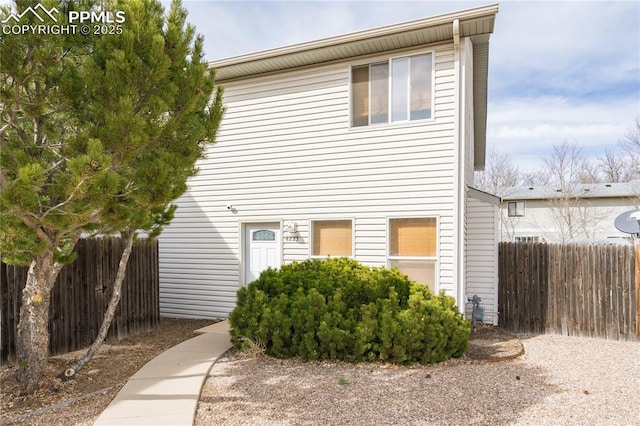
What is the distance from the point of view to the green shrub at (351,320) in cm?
539

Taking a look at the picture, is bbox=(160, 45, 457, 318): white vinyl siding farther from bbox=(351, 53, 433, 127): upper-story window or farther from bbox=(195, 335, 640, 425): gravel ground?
bbox=(195, 335, 640, 425): gravel ground

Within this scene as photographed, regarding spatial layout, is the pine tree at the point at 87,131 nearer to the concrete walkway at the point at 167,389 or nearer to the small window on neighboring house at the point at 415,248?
the concrete walkway at the point at 167,389

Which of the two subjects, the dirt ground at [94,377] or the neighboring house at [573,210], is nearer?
the dirt ground at [94,377]

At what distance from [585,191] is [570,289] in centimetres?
1604

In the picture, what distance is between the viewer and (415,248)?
283 inches

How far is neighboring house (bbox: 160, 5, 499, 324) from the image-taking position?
22.7ft

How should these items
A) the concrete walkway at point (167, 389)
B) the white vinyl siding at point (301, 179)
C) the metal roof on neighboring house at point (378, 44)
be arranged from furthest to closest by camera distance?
the white vinyl siding at point (301, 179) < the metal roof on neighboring house at point (378, 44) < the concrete walkway at point (167, 389)

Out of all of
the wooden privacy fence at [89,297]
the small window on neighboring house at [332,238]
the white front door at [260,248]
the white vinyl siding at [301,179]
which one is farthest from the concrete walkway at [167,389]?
the white vinyl siding at [301,179]

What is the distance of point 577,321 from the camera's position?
758 cm

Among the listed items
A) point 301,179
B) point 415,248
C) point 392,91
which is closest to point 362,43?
point 392,91

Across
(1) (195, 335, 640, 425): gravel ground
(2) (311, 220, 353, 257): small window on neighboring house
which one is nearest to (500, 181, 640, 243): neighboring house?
(2) (311, 220, 353, 257): small window on neighboring house

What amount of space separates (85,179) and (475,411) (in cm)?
A: 413

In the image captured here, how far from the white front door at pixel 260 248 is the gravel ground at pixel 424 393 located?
2763mm

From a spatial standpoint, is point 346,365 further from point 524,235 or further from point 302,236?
point 524,235
